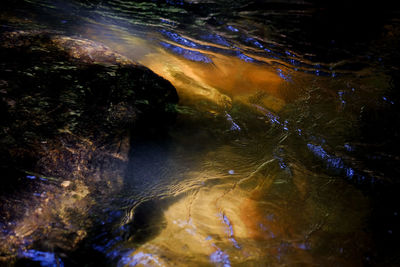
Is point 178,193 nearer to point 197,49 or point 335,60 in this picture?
point 197,49

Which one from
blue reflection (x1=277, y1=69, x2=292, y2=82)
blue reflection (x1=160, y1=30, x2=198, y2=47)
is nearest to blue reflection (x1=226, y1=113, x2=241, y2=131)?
blue reflection (x1=277, y1=69, x2=292, y2=82)

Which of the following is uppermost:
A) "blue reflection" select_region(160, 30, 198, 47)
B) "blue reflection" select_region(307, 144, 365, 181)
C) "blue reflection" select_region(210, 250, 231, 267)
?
"blue reflection" select_region(160, 30, 198, 47)

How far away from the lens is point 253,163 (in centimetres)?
245

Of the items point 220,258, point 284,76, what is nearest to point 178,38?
point 284,76

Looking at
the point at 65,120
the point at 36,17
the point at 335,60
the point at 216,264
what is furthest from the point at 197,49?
the point at 216,264

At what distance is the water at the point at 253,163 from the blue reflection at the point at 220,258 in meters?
0.01

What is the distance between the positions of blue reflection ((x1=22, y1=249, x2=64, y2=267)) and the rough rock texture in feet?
0.18

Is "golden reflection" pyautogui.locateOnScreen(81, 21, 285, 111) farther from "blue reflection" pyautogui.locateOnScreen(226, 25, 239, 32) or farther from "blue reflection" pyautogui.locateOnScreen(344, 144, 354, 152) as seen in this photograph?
"blue reflection" pyautogui.locateOnScreen(226, 25, 239, 32)

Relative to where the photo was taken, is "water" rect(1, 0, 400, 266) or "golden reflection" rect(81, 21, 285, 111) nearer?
"water" rect(1, 0, 400, 266)

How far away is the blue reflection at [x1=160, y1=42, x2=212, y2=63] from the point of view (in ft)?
14.2

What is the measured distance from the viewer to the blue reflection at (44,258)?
138 cm

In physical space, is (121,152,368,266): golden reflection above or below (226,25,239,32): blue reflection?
below

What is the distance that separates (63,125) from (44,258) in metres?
1.08

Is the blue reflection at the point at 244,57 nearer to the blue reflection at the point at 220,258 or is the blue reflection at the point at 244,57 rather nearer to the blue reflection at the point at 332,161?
the blue reflection at the point at 332,161
